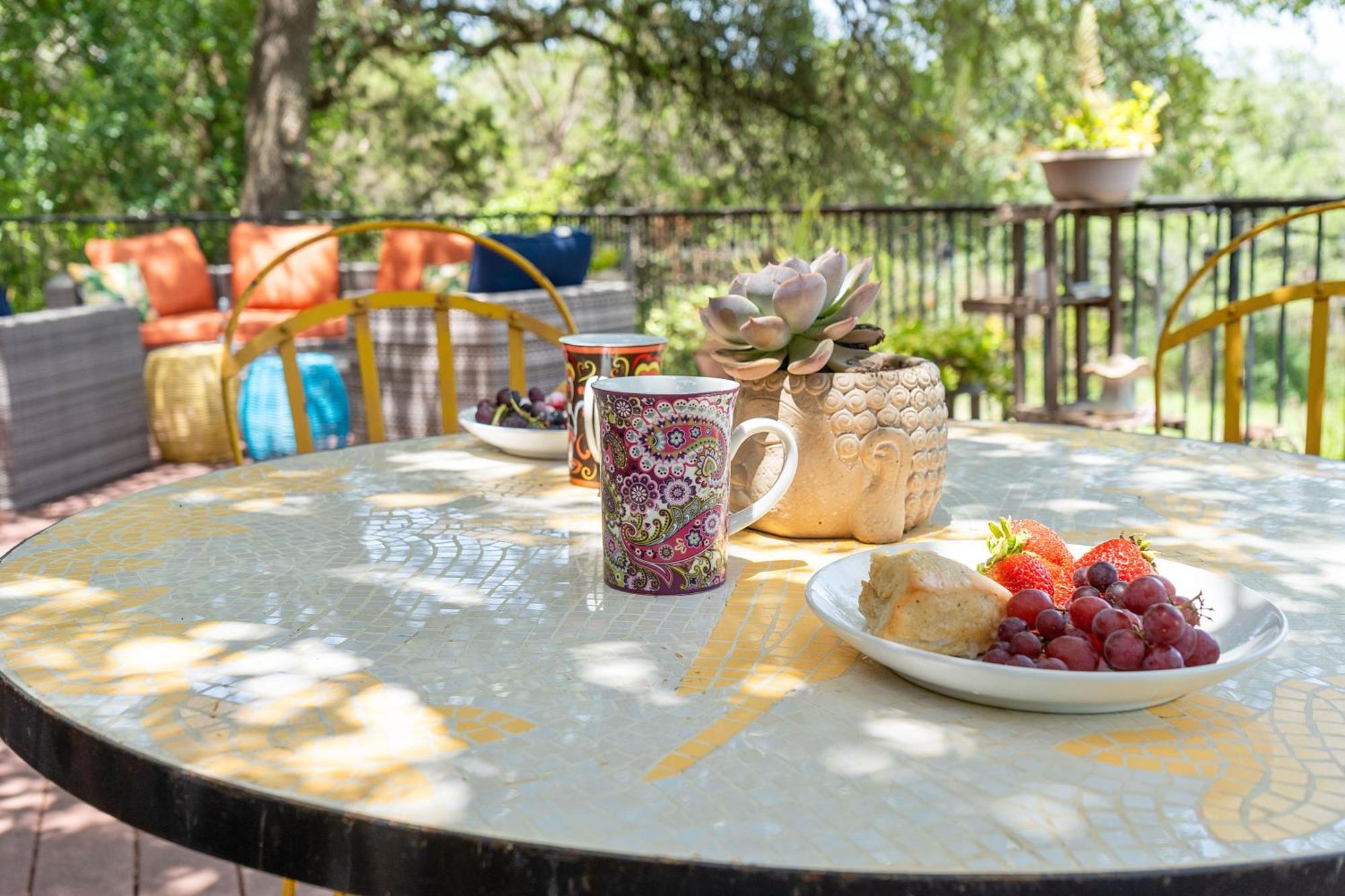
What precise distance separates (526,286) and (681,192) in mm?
Result: 7444

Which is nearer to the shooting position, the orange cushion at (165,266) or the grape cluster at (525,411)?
the grape cluster at (525,411)

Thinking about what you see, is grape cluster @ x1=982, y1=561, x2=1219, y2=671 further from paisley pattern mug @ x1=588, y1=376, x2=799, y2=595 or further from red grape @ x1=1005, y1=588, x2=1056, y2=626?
paisley pattern mug @ x1=588, y1=376, x2=799, y2=595

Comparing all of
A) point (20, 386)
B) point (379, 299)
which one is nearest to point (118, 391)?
point (20, 386)

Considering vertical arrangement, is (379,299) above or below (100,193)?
below

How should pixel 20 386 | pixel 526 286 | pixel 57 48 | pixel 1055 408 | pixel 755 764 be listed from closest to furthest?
1. pixel 755 764
2. pixel 20 386
3. pixel 1055 408
4. pixel 526 286
5. pixel 57 48

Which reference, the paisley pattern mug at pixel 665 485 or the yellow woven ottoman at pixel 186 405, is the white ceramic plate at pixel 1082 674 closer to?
the paisley pattern mug at pixel 665 485

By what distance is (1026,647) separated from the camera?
748mm

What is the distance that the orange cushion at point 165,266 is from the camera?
667 cm

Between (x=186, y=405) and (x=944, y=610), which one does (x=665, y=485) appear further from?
(x=186, y=405)

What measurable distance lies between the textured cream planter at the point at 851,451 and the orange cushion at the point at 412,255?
18.5 ft

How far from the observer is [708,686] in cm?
79

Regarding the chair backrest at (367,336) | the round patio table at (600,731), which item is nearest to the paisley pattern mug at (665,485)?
the round patio table at (600,731)

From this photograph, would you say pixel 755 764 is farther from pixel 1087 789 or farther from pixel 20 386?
pixel 20 386

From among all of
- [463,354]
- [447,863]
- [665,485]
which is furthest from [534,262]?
[447,863]
